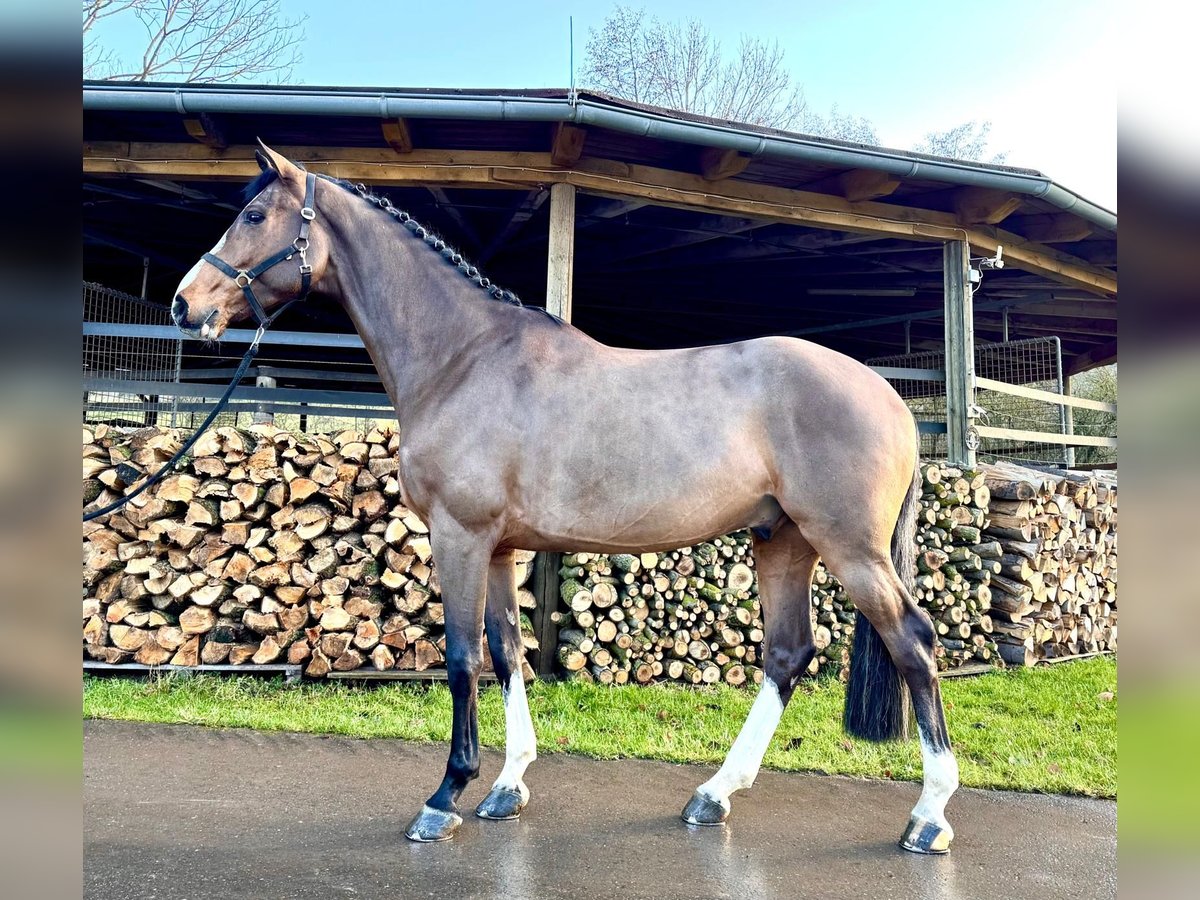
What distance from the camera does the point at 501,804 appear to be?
284 centimetres

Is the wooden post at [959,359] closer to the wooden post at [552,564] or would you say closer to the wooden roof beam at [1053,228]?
the wooden roof beam at [1053,228]

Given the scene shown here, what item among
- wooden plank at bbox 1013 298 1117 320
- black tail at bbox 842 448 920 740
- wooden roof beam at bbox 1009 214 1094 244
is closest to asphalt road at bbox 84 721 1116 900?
black tail at bbox 842 448 920 740

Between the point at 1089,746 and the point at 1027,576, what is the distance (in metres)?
1.99

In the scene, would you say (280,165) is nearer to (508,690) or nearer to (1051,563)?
(508,690)

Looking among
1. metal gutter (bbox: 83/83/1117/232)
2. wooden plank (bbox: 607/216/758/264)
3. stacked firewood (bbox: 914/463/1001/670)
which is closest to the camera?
metal gutter (bbox: 83/83/1117/232)

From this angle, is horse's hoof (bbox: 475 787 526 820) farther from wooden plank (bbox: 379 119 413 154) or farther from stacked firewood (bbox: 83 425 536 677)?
wooden plank (bbox: 379 119 413 154)

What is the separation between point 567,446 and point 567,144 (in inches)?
108

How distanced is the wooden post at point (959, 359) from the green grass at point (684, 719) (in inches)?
69.2

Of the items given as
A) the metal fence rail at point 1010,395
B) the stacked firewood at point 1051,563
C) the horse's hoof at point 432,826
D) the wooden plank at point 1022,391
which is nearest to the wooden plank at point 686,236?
the wooden plank at point 1022,391

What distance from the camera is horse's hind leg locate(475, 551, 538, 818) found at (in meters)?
2.87

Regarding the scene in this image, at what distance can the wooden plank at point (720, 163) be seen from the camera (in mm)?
4879

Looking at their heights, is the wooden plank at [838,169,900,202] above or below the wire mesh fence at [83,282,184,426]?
above

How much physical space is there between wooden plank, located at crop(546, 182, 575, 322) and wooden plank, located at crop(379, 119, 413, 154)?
95 cm
